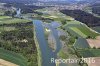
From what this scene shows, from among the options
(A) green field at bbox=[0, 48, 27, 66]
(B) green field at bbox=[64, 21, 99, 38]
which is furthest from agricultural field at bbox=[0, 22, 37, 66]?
(B) green field at bbox=[64, 21, 99, 38]

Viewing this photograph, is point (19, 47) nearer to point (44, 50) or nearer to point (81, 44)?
point (44, 50)

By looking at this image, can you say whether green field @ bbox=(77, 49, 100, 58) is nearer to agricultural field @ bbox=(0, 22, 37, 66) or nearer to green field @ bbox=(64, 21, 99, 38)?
agricultural field @ bbox=(0, 22, 37, 66)

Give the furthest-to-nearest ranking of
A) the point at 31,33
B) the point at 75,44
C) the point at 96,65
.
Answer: the point at 31,33, the point at 75,44, the point at 96,65


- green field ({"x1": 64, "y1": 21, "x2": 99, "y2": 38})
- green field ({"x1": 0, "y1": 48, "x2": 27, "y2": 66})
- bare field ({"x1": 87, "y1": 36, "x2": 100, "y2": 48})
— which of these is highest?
green field ({"x1": 0, "y1": 48, "x2": 27, "y2": 66})

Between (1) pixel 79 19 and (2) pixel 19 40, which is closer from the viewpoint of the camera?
(2) pixel 19 40

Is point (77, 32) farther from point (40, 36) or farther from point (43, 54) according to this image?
point (43, 54)

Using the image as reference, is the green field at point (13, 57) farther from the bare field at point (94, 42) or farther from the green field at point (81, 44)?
the bare field at point (94, 42)

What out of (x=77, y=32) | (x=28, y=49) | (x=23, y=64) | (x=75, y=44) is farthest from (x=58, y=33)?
(x=23, y=64)
